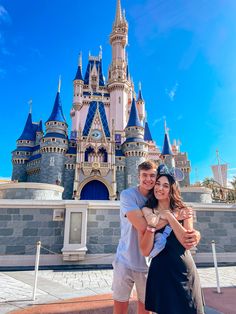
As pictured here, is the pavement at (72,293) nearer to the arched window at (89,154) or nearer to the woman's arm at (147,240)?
the woman's arm at (147,240)

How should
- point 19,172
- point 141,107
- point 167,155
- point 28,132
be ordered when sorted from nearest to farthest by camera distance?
1. point 19,172
2. point 167,155
3. point 28,132
4. point 141,107

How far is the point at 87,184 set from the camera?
2916cm

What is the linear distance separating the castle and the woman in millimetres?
26222

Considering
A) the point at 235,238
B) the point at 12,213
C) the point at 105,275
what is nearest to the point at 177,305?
the point at 105,275

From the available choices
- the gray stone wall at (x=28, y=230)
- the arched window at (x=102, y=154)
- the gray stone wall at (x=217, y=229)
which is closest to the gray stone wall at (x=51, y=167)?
the arched window at (x=102, y=154)

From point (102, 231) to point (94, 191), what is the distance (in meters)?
21.6

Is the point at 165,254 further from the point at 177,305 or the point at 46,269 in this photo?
the point at 46,269

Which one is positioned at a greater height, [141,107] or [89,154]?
[141,107]

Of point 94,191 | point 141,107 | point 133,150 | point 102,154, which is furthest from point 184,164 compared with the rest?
point 94,191

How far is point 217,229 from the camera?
8219 millimetres

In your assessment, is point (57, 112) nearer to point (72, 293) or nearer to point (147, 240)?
point (72, 293)

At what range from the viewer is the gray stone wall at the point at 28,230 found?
709 cm

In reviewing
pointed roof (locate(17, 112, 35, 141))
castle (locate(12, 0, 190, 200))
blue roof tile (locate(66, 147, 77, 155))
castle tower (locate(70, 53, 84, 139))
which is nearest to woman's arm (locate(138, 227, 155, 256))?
castle (locate(12, 0, 190, 200))

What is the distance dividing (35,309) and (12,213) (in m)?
4.48
